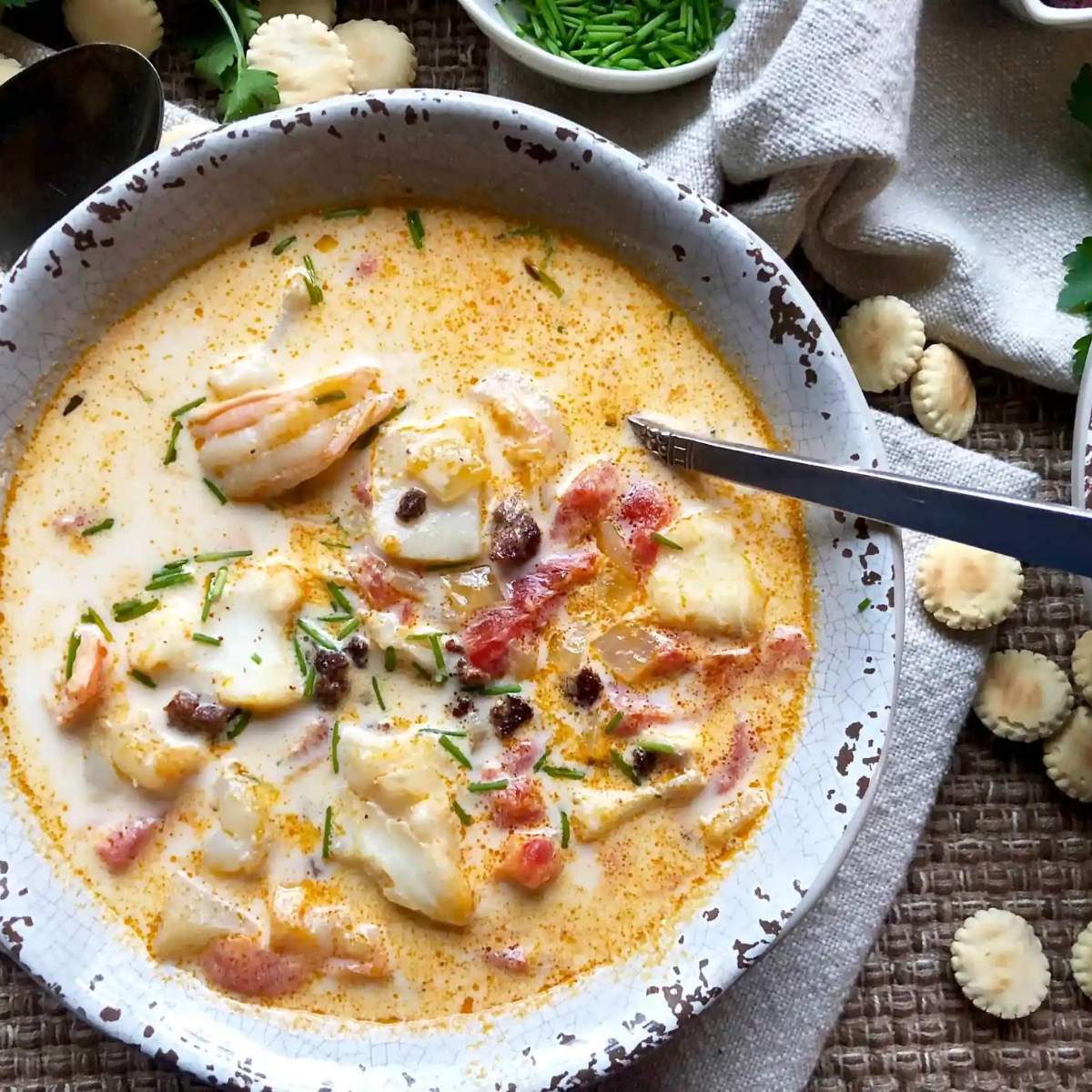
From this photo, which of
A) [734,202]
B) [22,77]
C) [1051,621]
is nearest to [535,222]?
[734,202]

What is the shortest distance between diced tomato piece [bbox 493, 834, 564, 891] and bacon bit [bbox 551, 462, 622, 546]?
0.56 m

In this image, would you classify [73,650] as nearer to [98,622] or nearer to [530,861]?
[98,622]

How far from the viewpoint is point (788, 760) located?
2.33 meters

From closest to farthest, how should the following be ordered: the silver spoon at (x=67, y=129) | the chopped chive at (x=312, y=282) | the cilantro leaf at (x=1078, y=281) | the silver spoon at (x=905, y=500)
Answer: the silver spoon at (x=905, y=500) < the chopped chive at (x=312, y=282) < the silver spoon at (x=67, y=129) < the cilantro leaf at (x=1078, y=281)

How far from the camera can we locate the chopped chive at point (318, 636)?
226 centimetres

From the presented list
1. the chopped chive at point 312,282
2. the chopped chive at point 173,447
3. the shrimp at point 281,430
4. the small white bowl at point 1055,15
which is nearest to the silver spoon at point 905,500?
the shrimp at point 281,430

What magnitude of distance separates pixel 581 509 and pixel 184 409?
2.56ft

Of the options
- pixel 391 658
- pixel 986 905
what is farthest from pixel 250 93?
pixel 986 905

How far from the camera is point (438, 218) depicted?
245 cm

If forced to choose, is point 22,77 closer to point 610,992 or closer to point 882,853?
point 610,992

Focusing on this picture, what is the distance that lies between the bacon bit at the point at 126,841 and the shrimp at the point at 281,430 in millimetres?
634

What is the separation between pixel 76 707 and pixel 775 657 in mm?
1323

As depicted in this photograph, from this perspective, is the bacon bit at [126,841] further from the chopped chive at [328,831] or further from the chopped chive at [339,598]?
the chopped chive at [339,598]

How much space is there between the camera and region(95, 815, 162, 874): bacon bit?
2.27 meters
